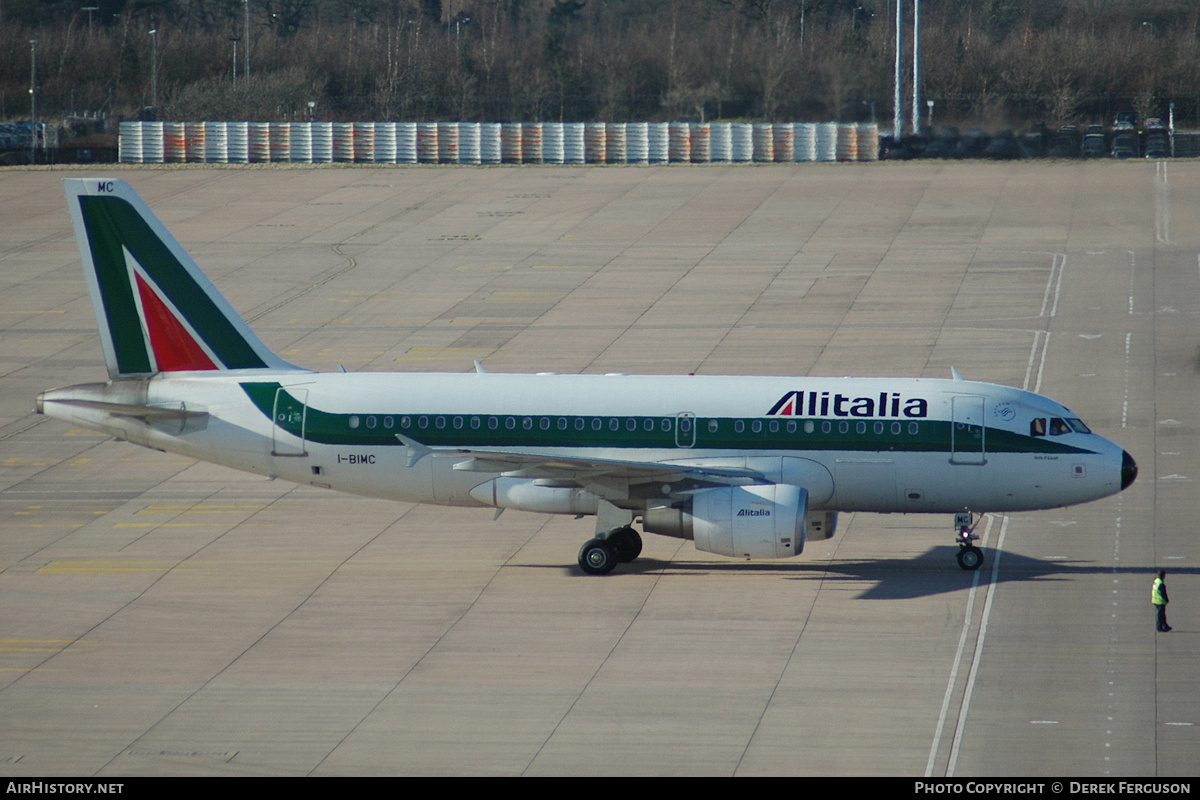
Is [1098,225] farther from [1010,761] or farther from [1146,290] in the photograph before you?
[1010,761]

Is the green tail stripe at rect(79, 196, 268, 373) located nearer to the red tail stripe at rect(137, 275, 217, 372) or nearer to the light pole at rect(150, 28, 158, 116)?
the red tail stripe at rect(137, 275, 217, 372)

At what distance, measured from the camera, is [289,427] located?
117 ft

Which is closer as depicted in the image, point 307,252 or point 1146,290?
point 1146,290

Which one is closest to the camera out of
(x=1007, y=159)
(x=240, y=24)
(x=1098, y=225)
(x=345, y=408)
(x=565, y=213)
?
(x=345, y=408)

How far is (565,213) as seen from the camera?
8400cm

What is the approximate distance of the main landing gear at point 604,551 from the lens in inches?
1367

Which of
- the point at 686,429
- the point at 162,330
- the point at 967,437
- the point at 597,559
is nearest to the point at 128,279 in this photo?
the point at 162,330

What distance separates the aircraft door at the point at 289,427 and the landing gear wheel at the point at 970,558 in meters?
15.8

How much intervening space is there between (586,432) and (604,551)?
283 cm

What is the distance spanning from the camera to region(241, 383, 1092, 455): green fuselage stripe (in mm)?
34312

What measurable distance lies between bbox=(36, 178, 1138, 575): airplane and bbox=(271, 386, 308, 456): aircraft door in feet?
0.11

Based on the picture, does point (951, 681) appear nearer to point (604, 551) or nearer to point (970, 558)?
point (970, 558)

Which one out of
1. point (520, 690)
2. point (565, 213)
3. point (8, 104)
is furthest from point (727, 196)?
point (8, 104)

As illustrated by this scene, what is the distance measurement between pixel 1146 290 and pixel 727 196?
2725cm
